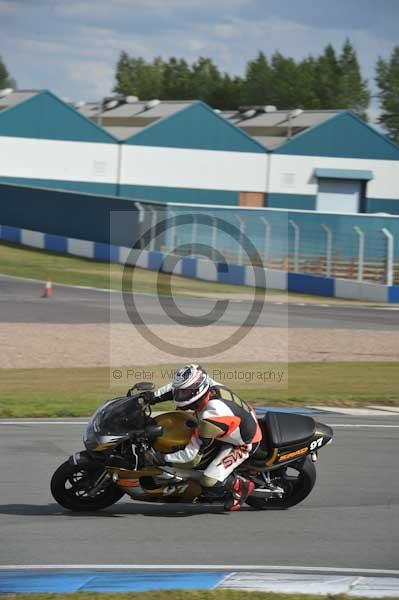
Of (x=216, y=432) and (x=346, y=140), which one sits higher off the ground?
(x=346, y=140)

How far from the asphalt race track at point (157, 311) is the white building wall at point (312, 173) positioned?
Answer: 103ft

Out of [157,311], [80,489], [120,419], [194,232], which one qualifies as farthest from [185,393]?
[194,232]

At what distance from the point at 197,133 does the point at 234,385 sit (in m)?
44.1

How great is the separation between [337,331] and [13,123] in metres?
33.4

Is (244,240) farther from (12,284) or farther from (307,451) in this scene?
(307,451)

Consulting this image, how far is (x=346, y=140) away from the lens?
65312mm

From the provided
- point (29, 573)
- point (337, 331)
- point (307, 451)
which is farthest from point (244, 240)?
point (29, 573)

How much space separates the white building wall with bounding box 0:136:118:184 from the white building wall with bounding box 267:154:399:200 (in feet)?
34.6

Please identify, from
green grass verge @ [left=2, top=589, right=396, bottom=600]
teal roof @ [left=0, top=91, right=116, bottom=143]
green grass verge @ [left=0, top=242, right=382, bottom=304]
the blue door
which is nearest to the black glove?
green grass verge @ [left=2, top=589, right=396, bottom=600]

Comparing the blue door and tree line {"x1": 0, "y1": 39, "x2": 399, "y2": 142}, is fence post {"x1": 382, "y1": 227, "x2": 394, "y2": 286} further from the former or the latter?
tree line {"x1": 0, "y1": 39, "x2": 399, "y2": 142}

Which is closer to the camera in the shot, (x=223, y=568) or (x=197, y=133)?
(x=223, y=568)

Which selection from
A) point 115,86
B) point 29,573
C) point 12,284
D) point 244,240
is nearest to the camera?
point 29,573

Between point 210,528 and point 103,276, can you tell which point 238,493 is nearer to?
point 210,528

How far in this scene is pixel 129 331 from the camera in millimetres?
24047
